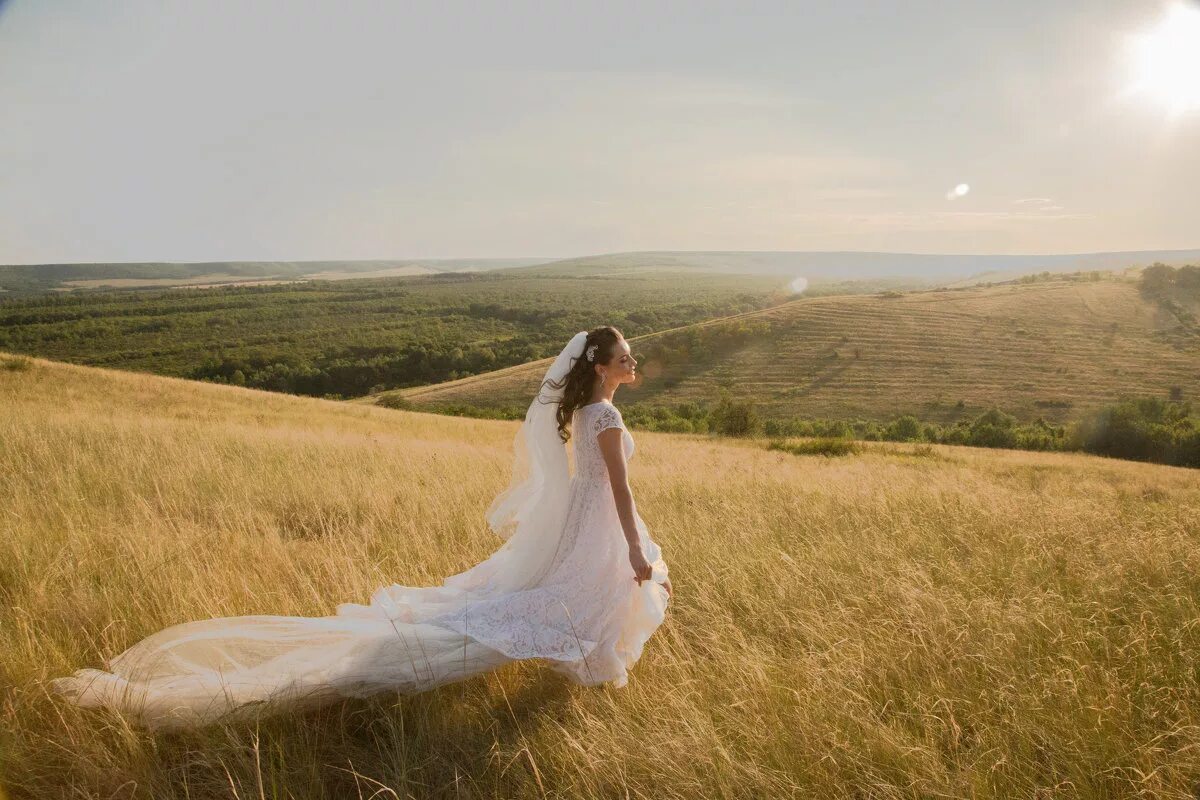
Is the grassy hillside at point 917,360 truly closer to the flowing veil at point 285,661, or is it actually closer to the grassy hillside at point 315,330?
the grassy hillside at point 315,330

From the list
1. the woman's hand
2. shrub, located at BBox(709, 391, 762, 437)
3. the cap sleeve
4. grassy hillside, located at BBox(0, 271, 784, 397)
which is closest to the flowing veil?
the woman's hand

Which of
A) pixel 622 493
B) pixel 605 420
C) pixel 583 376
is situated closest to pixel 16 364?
pixel 583 376

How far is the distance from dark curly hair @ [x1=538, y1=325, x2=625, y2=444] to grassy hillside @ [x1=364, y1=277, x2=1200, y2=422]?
5746 centimetres

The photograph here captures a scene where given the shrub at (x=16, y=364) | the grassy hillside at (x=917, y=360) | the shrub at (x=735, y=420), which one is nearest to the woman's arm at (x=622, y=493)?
the shrub at (x=16, y=364)

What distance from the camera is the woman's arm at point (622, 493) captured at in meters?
3.40

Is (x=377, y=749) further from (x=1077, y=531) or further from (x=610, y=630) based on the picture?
(x=1077, y=531)

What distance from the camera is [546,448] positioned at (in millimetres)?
3838

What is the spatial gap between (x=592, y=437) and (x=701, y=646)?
4.48 feet

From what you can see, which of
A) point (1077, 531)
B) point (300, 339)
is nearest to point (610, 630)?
point (1077, 531)

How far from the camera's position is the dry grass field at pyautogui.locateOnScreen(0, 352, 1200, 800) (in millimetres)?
2602

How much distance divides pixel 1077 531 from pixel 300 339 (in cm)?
10323

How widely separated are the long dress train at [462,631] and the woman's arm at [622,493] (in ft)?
0.26

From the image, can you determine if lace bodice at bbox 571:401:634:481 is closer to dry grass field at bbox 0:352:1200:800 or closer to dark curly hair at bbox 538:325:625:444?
dark curly hair at bbox 538:325:625:444

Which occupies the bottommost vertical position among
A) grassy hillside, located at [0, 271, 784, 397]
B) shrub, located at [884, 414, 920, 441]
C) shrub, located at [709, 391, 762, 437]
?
shrub, located at [884, 414, 920, 441]
